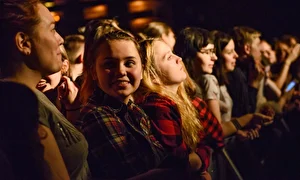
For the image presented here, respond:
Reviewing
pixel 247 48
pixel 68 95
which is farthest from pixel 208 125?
pixel 247 48

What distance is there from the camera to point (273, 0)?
8.35 m

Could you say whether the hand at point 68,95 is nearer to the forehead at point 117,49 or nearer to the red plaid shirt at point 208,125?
the forehead at point 117,49

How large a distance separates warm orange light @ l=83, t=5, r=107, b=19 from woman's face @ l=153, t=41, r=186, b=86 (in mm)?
8664

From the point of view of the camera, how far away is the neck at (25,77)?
1377 millimetres

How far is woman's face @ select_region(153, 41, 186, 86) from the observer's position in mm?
2504

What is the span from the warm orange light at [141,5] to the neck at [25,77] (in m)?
10.1

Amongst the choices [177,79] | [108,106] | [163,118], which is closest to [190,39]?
[177,79]

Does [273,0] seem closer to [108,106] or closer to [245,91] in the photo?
[245,91]

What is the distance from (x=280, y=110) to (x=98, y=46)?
3100mm

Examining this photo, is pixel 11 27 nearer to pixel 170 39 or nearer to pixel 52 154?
pixel 52 154

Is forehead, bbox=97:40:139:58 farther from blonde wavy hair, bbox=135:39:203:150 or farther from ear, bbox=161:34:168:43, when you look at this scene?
ear, bbox=161:34:168:43

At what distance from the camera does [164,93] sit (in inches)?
94.9

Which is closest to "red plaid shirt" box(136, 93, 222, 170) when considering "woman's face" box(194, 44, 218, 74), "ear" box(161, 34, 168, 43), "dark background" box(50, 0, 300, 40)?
"woman's face" box(194, 44, 218, 74)

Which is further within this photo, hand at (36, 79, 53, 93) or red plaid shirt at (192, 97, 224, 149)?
red plaid shirt at (192, 97, 224, 149)
